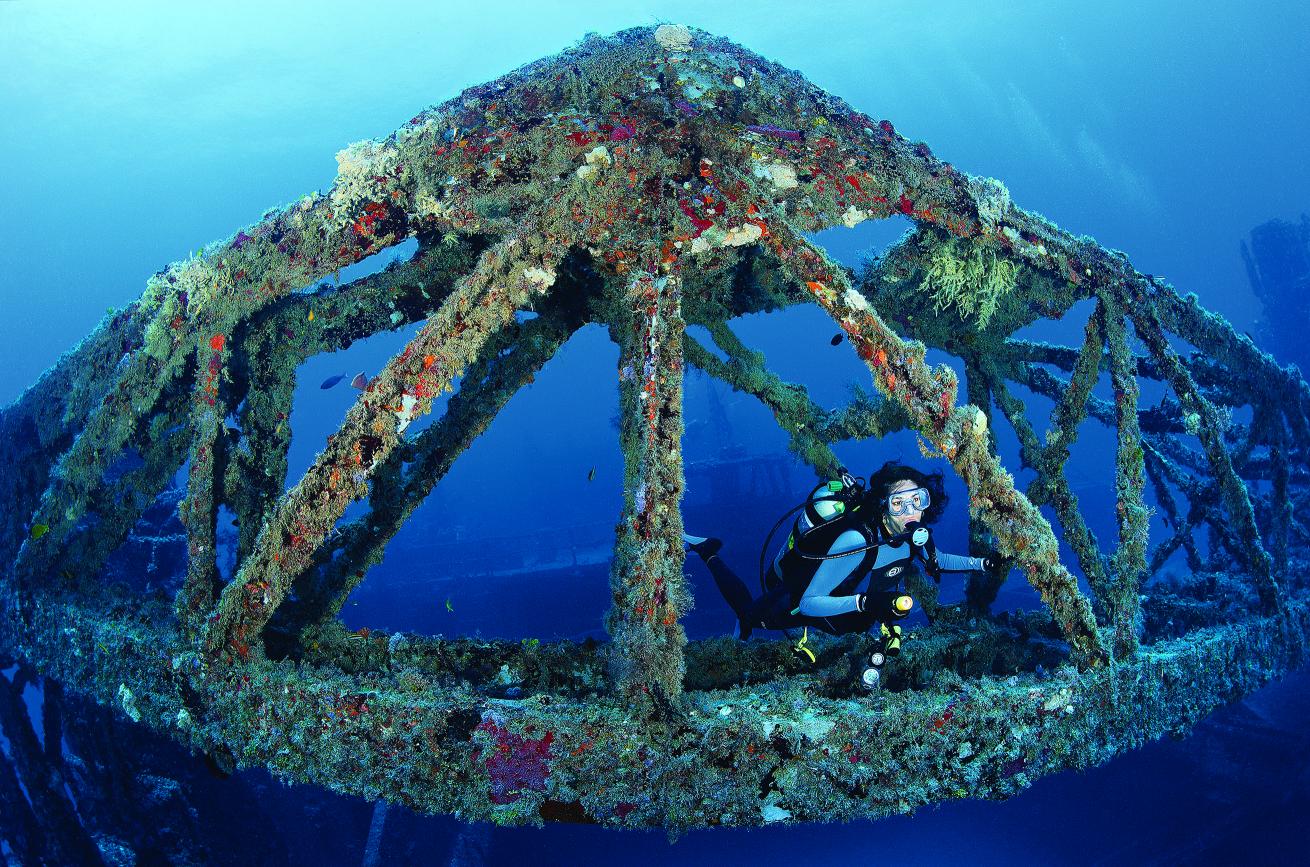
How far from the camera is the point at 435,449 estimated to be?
4324 millimetres

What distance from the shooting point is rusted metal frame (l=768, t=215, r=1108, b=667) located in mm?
2396

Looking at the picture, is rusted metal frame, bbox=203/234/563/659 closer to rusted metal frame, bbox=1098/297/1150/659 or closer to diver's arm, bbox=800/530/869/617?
diver's arm, bbox=800/530/869/617

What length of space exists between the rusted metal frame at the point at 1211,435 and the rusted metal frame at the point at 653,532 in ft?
10.5

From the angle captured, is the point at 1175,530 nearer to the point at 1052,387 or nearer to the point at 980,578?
the point at 1052,387

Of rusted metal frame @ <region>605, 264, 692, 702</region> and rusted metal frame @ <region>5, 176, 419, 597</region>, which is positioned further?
rusted metal frame @ <region>5, 176, 419, 597</region>

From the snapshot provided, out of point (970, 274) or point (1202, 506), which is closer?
point (970, 274)

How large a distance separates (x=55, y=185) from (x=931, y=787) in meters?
120

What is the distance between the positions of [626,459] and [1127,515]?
103 inches

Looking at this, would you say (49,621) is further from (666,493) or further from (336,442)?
(666,493)

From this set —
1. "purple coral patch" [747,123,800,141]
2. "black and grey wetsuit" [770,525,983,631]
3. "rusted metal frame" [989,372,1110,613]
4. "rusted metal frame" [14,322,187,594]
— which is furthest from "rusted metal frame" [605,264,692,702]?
"rusted metal frame" [14,322,187,594]

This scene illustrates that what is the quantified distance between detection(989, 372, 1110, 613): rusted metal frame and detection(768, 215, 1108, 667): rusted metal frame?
0.10m

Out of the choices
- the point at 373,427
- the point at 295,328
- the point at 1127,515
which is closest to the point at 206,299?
the point at 295,328

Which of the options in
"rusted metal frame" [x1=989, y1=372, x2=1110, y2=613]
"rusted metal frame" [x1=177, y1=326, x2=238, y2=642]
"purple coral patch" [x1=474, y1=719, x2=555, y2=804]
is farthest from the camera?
"rusted metal frame" [x1=989, y1=372, x2=1110, y2=613]

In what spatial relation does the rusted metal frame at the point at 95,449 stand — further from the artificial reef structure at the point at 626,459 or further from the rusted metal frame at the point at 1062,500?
the rusted metal frame at the point at 1062,500
